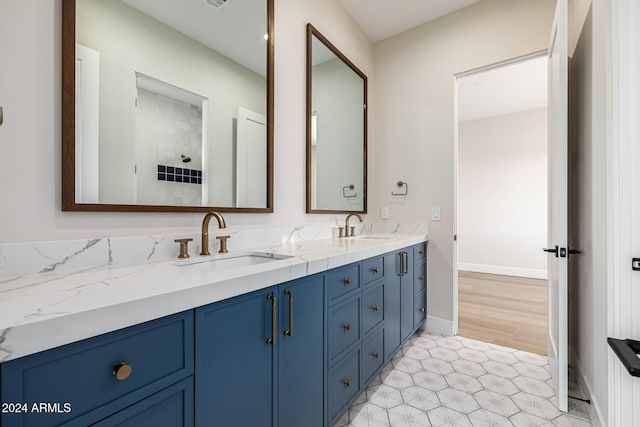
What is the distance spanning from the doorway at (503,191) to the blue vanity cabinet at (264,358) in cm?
261

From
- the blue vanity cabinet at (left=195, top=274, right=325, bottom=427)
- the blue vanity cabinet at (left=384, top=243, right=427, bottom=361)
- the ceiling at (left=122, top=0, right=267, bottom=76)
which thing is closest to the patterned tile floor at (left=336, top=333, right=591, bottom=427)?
the blue vanity cabinet at (left=384, top=243, right=427, bottom=361)

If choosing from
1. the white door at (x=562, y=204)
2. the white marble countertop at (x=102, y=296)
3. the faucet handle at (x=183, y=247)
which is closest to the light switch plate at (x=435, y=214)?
the white door at (x=562, y=204)

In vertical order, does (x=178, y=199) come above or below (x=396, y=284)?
above

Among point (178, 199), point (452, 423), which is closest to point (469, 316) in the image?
point (452, 423)

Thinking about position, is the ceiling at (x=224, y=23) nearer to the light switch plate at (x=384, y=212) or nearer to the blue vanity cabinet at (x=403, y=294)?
the blue vanity cabinet at (x=403, y=294)

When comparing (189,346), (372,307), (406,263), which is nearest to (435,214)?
(406,263)

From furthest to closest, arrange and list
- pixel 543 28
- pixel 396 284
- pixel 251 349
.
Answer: pixel 543 28 → pixel 396 284 → pixel 251 349

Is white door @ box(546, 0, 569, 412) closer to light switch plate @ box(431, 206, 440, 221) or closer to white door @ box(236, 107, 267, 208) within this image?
light switch plate @ box(431, 206, 440, 221)

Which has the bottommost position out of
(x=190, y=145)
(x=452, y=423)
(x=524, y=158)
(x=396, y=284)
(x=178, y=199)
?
(x=452, y=423)

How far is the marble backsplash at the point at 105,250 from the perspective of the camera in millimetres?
908

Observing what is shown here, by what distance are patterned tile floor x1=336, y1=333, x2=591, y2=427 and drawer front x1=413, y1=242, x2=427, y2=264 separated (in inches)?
28.8

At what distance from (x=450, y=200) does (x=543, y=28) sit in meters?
1.48

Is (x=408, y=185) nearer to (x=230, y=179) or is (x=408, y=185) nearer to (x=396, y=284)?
(x=396, y=284)

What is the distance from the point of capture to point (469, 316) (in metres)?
2.99
